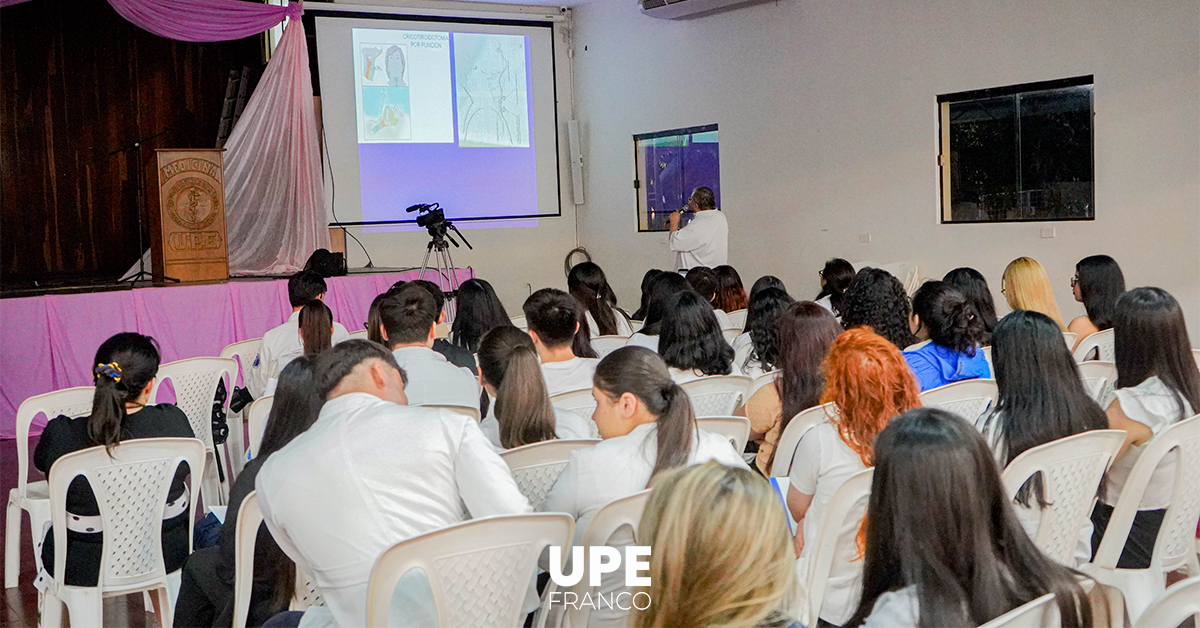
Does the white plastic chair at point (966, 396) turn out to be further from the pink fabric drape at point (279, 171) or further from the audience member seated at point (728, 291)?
the pink fabric drape at point (279, 171)

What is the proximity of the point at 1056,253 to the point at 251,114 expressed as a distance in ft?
20.5

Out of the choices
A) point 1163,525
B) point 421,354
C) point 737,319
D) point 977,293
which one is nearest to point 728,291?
point 737,319

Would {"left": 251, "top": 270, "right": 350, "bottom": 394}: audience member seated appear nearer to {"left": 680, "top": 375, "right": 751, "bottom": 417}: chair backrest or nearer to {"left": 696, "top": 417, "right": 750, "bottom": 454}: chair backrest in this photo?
{"left": 680, "top": 375, "right": 751, "bottom": 417}: chair backrest

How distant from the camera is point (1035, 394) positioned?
269 cm

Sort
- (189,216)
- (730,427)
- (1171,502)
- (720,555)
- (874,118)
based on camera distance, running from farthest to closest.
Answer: (874,118)
(189,216)
(730,427)
(1171,502)
(720,555)

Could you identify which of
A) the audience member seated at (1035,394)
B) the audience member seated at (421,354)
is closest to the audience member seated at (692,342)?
the audience member seated at (421,354)

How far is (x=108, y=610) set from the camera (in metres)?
3.82

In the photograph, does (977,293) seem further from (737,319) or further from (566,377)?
(566,377)

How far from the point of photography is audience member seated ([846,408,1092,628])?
1.53 metres

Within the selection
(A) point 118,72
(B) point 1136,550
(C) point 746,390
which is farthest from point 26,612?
(A) point 118,72

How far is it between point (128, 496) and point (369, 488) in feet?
4.34

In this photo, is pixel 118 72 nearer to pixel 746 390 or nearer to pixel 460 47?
pixel 460 47

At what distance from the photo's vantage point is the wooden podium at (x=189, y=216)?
7.98m

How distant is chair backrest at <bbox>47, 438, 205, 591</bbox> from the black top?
0.04m
